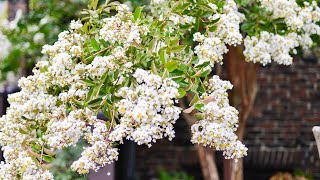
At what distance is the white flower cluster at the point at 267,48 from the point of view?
11.3 feet

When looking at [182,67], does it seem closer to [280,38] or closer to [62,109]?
[62,109]

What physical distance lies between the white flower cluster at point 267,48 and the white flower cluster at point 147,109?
41.0 inches

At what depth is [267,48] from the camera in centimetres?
348

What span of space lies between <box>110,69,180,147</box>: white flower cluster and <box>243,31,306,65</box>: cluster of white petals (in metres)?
1.04

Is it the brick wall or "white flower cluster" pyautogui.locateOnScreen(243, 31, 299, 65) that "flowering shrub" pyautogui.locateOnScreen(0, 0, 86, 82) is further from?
"white flower cluster" pyautogui.locateOnScreen(243, 31, 299, 65)

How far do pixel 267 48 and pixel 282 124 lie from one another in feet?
8.93

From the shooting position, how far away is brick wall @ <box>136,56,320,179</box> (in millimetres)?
Answer: 6055

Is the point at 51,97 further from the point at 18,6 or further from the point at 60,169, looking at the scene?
the point at 18,6

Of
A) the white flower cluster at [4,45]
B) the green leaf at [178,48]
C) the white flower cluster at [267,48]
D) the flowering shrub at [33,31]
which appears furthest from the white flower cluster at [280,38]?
the white flower cluster at [4,45]

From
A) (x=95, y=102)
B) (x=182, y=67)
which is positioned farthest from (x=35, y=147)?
(x=182, y=67)

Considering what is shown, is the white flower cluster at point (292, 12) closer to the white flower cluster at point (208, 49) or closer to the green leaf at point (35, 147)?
the white flower cluster at point (208, 49)

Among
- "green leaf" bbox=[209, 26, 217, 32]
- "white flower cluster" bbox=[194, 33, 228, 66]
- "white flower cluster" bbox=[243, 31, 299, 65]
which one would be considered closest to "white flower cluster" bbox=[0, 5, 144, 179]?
"white flower cluster" bbox=[194, 33, 228, 66]

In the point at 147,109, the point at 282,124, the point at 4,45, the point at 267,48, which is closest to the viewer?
the point at 147,109

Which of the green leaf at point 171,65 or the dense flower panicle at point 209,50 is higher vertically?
the dense flower panicle at point 209,50
